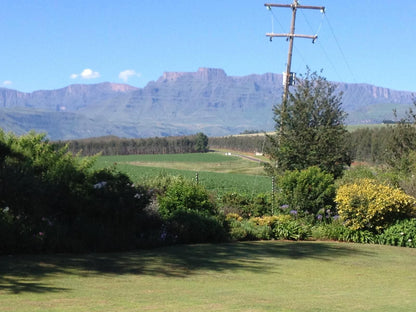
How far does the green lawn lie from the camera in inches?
312

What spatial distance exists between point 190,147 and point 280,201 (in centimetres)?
13397

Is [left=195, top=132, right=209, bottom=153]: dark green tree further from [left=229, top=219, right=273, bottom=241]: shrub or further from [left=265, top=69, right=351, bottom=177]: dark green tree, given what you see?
[left=229, top=219, right=273, bottom=241]: shrub

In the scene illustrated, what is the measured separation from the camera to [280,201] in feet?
70.7

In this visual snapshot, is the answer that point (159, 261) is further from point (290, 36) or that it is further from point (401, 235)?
point (290, 36)

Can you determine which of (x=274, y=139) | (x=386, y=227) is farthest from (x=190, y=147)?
(x=386, y=227)


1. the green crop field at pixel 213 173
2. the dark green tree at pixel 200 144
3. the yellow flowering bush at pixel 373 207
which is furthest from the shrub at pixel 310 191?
the dark green tree at pixel 200 144

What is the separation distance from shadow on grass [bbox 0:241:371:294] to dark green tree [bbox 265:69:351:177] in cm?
930

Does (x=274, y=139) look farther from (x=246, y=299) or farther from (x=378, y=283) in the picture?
(x=246, y=299)

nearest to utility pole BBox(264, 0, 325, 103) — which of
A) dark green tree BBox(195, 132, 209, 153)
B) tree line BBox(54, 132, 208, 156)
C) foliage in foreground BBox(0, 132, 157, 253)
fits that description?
foliage in foreground BBox(0, 132, 157, 253)

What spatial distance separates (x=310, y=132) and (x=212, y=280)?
50.4ft

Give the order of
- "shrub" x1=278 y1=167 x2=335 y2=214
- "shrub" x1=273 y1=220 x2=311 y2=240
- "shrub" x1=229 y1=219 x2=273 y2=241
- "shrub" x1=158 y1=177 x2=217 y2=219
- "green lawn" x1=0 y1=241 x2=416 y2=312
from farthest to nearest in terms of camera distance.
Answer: "shrub" x1=278 y1=167 x2=335 y2=214 < "shrub" x1=158 y1=177 x2=217 y2=219 < "shrub" x1=273 y1=220 x2=311 y2=240 < "shrub" x1=229 y1=219 x2=273 y2=241 < "green lawn" x1=0 y1=241 x2=416 y2=312

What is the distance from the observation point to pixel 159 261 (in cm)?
1181

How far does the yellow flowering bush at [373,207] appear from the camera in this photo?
16.8 meters

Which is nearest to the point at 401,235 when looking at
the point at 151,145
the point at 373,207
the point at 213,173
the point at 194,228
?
the point at 373,207
